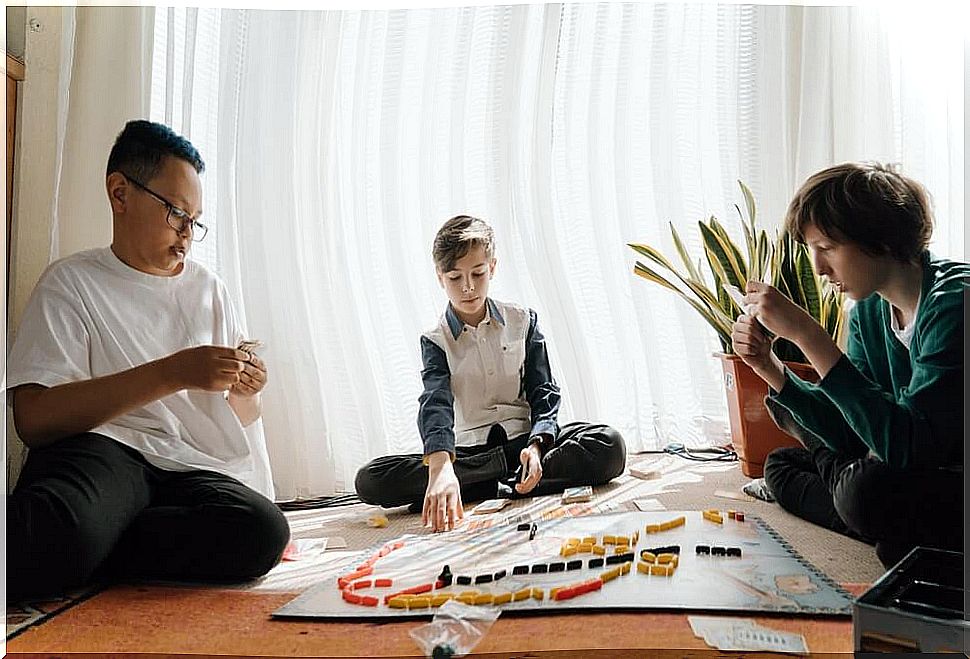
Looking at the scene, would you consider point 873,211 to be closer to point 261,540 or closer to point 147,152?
point 261,540

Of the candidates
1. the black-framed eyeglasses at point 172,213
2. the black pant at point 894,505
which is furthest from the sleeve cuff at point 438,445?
the black pant at point 894,505

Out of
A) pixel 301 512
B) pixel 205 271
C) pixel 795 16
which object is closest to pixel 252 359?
pixel 205 271

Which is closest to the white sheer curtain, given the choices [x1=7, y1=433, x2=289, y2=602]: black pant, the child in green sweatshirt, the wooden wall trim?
the wooden wall trim

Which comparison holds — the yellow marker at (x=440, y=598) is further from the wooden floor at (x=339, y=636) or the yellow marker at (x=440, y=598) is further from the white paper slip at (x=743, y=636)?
the white paper slip at (x=743, y=636)

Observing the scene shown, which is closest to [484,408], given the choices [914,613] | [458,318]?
[458,318]

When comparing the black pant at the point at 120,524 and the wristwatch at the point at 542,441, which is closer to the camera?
the black pant at the point at 120,524

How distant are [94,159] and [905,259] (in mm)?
1456

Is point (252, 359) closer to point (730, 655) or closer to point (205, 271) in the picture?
point (205, 271)

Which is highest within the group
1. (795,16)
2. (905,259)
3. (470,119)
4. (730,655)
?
(795,16)

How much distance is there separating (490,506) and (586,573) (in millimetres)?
449

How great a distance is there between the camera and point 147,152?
1.55 meters

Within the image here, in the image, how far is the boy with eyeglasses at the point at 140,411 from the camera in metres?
1.27

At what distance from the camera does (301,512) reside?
1805 mm

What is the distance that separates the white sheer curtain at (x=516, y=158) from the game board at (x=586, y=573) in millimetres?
546
